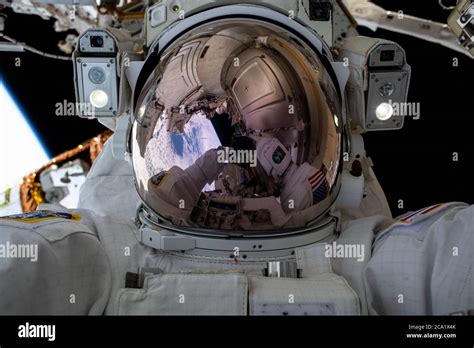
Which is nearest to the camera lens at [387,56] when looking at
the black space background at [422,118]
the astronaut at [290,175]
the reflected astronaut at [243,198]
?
the reflected astronaut at [243,198]

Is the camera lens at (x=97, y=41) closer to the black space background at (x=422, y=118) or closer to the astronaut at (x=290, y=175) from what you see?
A: the astronaut at (x=290, y=175)

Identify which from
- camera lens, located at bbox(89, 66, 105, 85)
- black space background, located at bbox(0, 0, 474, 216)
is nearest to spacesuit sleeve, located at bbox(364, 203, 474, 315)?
camera lens, located at bbox(89, 66, 105, 85)

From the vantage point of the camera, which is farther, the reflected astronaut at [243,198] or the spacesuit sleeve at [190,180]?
the spacesuit sleeve at [190,180]

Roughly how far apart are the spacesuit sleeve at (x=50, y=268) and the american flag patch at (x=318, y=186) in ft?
1.76

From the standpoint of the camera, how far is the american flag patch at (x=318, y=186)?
1.57 m

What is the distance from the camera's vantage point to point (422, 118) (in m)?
3.51

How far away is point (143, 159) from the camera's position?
5.33 feet

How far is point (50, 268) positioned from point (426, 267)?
0.81 m

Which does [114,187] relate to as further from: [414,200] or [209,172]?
[414,200]

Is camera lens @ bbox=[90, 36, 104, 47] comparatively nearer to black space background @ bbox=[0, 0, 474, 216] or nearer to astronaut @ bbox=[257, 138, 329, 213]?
astronaut @ bbox=[257, 138, 329, 213]

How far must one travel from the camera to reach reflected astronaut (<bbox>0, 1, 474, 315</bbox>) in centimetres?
132

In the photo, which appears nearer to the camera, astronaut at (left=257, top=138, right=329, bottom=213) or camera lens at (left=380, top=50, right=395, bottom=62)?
astronaut at (left=257, top=138, right=329, bottom=213)
